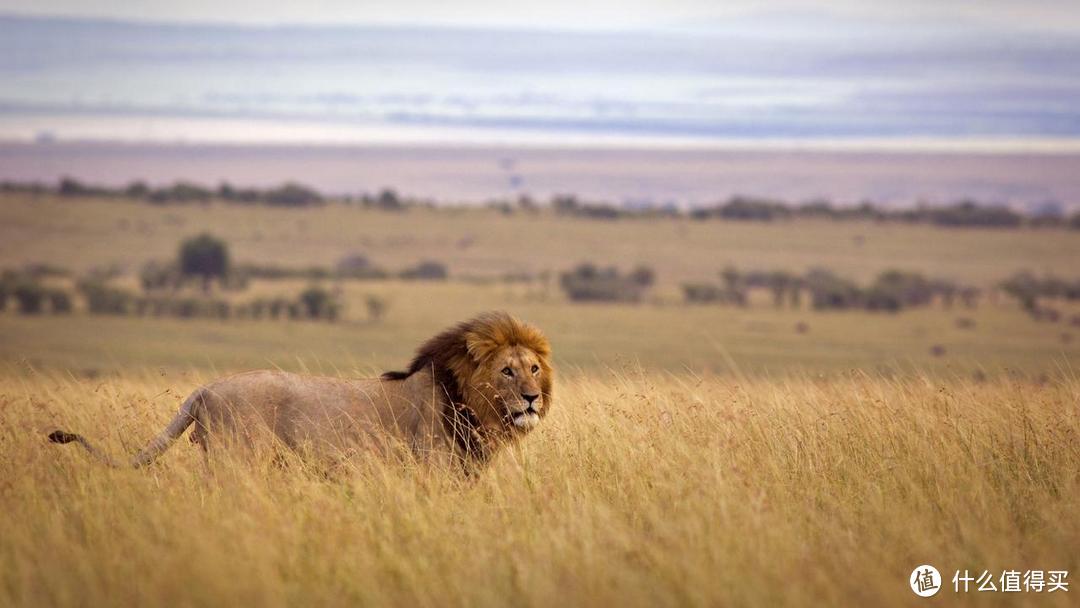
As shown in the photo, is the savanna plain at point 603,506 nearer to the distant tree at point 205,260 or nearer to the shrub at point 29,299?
the shrub at point 29,299

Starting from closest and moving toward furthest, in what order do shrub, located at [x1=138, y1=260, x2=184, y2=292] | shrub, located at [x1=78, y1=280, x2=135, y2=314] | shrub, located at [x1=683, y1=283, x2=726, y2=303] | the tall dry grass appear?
the tall dry grass < shrub, located at [x1=78, y1=280, x2=135, y2=314] < shrub, located at [x1=683, y1=283, x2=726, y2=303] < shrub, located at [x1=138, y1=260, x2=184, y2=292]

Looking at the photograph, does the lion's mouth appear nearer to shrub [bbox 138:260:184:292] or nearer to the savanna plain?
the savanna plain

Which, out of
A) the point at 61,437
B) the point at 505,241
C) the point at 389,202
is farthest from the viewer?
the point at 389,202

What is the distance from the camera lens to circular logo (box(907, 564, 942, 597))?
19.8ft

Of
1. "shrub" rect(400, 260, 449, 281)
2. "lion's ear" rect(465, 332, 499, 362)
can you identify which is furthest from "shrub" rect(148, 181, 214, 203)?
"lion's ear" rect(465, 332, 499, 362)

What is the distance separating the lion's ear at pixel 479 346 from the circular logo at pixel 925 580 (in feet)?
9.81

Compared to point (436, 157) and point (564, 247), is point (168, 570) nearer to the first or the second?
point (564, 247)

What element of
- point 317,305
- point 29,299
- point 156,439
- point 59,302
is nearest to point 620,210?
point 317,305

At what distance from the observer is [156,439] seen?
788cm

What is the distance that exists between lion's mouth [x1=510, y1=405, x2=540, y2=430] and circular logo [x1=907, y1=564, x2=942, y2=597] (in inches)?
102

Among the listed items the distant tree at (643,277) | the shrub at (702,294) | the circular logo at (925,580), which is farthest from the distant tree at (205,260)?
the circular logo at (925,580)

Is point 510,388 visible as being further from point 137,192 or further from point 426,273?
point 137,192

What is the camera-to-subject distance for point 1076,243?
76.0 metres

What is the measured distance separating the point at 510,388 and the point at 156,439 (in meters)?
2.11
